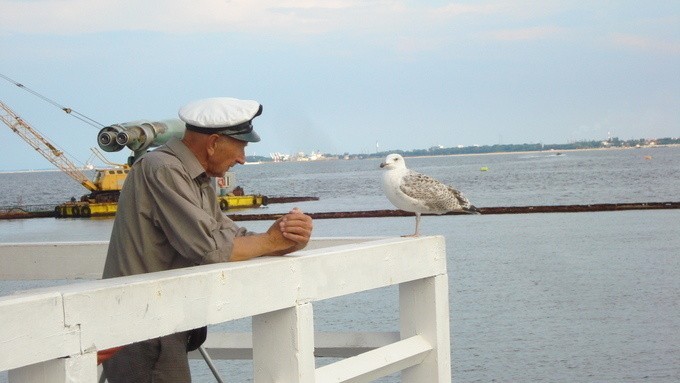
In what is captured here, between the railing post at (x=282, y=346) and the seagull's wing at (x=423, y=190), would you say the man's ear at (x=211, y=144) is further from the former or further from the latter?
the seagull's wing at (x=423, y=190)

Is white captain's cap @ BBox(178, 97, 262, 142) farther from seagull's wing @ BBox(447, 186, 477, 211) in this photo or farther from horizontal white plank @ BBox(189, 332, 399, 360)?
seagull's wing @ BBox(447, 186, 477, 211)

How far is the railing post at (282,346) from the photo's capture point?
10.5ft

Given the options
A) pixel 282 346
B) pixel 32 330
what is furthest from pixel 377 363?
pixel 32 330

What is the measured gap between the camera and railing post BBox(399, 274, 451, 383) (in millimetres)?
4172

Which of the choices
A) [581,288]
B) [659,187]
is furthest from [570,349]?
[659,187]

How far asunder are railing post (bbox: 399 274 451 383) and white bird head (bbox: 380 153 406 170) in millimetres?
3634

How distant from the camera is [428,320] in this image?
4184 mm

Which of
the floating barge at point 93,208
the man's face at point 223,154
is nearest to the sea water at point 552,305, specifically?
the man's face at point 223,154

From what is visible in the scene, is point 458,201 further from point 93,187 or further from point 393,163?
point 93,187

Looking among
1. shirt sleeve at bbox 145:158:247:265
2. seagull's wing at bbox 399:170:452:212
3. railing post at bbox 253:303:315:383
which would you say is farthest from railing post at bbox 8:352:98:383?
seagull's wing at bbox 399:170:452:212

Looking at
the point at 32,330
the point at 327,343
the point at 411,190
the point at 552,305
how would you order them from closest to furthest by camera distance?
the point at 32,330 → the point at 327,343 → the point at 411,190 → the point at 552,305

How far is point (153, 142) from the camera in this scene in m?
4.87

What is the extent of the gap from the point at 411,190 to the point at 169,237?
3.91 meters

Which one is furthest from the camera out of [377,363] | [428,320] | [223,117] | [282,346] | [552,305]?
[552,305]
